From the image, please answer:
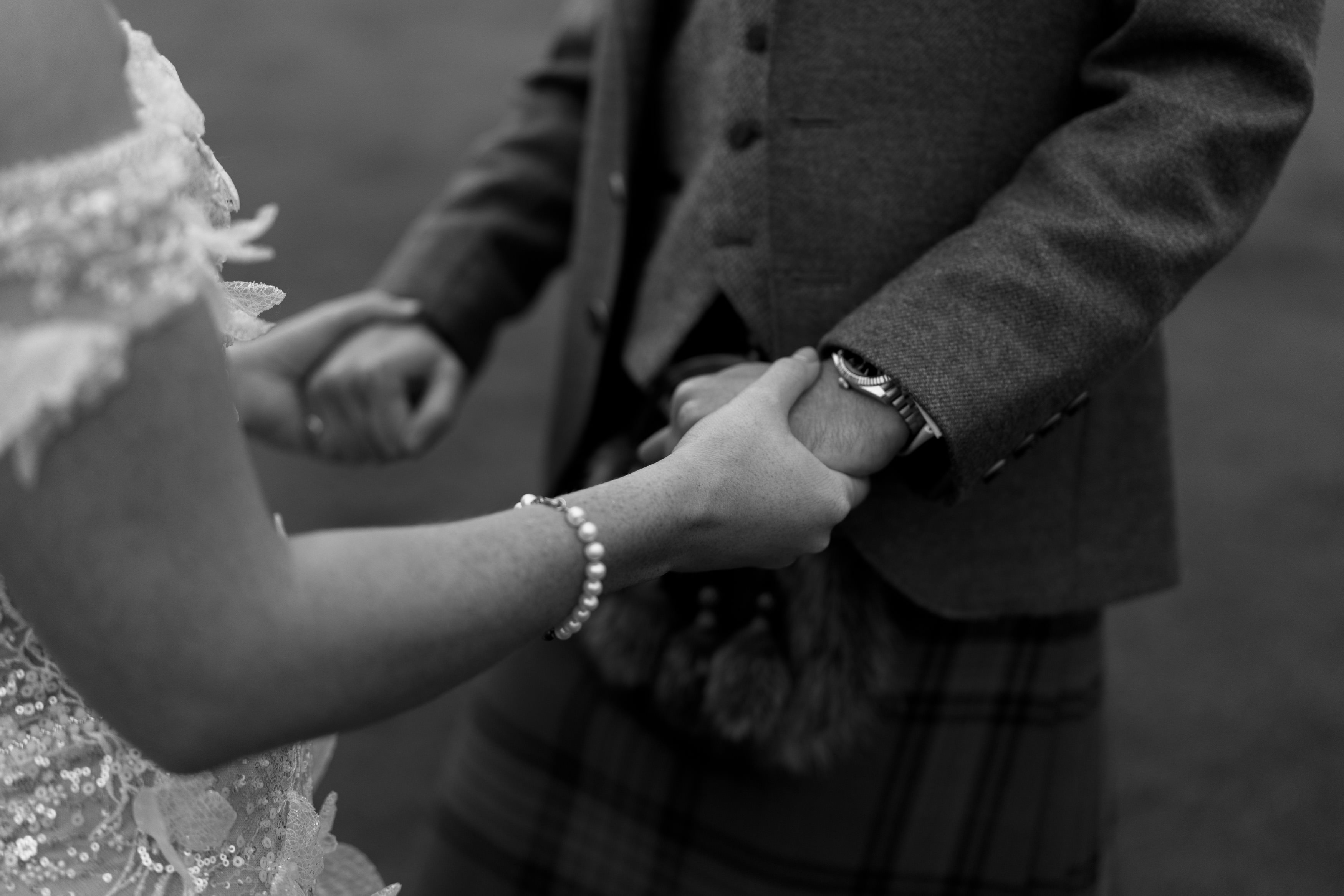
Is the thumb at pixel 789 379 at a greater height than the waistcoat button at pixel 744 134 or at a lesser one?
lesser

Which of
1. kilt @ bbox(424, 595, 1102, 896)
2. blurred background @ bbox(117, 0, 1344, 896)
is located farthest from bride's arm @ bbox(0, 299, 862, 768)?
blurred background @ bbox(117, 0, 1344, 896)

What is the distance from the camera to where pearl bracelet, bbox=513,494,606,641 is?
87cm

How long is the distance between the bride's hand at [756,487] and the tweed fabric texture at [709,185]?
24 centimetres

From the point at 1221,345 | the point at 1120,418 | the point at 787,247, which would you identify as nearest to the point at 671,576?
the point at 787,247

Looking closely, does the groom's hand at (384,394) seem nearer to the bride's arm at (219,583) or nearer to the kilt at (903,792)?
the kilt at (903,792)

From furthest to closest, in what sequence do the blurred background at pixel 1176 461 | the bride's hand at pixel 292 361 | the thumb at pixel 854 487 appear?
the blurred background at pixel 1176 461 < the bride's hand at pixel 292 361 < the thumb at pixel 854 487

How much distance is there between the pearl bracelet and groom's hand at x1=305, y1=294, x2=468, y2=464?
28.7 inches

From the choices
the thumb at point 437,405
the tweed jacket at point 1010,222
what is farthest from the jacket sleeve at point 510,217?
the tweed jacket at point 1010,222

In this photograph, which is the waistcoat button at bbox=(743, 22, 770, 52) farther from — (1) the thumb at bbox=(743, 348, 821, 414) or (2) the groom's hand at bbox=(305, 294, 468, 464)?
(2) the groom's hand at bbox=(305, 294, 468, 464)

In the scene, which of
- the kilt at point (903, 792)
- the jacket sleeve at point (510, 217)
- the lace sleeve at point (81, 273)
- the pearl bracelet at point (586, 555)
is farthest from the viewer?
the jacket sleeve at point (510, 217)

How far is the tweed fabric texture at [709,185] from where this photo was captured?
47.8 inches

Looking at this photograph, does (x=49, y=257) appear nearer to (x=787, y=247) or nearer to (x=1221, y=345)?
(x=787, y=247)

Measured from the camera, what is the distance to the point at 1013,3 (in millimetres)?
1145

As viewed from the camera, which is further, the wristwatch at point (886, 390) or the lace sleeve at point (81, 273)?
the wristwatch at point (886, 390)
